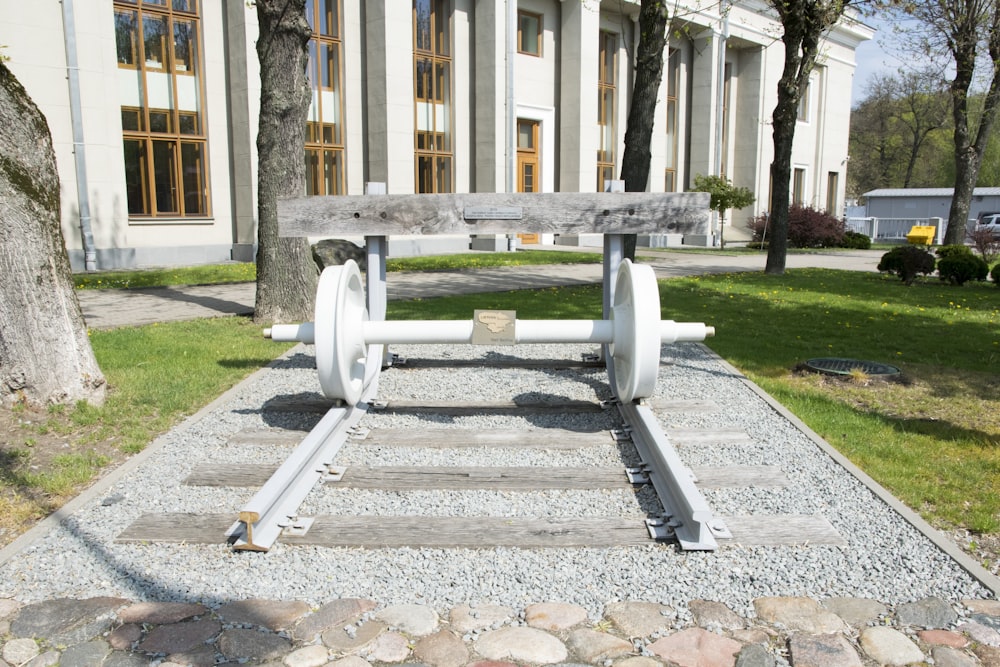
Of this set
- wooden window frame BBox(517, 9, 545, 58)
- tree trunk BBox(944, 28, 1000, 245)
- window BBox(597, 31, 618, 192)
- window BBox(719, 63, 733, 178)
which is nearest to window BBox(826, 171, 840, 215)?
window BBox(719, 63, 733, 178)

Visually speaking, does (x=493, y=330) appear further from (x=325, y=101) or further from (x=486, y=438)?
(x=325, y=101)

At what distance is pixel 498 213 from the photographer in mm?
5668

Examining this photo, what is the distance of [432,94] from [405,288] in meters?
12.7

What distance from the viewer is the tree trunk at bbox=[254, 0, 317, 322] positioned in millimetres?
8812

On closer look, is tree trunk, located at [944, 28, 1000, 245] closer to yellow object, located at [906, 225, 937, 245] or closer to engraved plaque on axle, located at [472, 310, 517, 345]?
yellow object, located at [906, 225, 937, 245]

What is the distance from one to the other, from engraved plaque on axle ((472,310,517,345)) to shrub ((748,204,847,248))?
1083 inches

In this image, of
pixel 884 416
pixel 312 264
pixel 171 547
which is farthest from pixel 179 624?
pixel 312 264

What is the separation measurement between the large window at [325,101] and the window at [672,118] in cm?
1577

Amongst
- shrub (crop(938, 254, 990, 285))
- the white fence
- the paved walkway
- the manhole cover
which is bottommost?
the manhole cover

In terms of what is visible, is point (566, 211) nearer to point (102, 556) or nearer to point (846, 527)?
point (846, 527)

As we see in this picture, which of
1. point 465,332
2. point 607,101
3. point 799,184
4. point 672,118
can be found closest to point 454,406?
point 465,332

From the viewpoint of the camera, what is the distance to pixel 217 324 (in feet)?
30.5

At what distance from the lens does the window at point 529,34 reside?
26.9 m

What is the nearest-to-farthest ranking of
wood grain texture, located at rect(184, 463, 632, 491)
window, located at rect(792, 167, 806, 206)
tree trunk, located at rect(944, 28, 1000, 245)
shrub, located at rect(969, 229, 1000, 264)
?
1. wood grain texture, located at rect(184, 463, 632, 491)
2. shrub, located at rect(969, 229, 1000, 264)
3. tree trunk, located at rect(944, 28, 1000, 245)
4. window, located at rect(792, 167, 806, 206)
